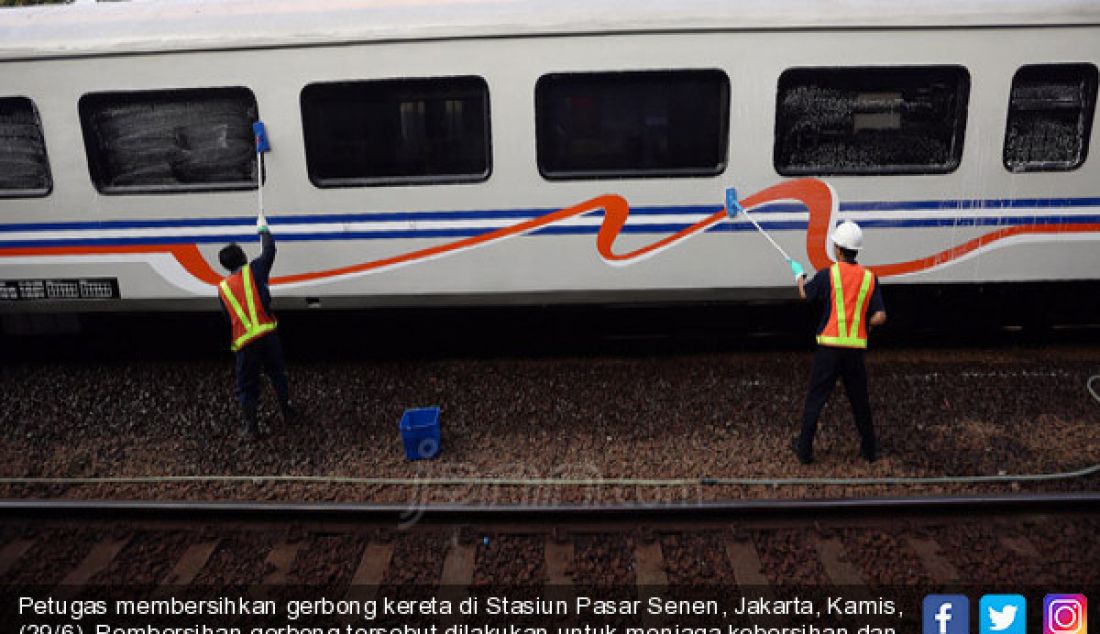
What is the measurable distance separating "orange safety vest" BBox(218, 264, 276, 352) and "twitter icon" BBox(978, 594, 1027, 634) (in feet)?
A: 15.7

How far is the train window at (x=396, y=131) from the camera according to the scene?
18.8 ft

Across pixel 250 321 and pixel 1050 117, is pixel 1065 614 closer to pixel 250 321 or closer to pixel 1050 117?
pixel 1050 117

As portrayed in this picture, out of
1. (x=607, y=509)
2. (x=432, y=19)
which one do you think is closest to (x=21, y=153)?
(x=432, y=19)

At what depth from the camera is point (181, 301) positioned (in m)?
6.24

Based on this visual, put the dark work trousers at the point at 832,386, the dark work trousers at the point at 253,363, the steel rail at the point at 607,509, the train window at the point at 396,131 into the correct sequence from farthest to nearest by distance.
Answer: the train window at the point at 396,131
the dark work trousers at the point at 253,363
the dark work trousers at the point at 832,386
the steel rail at the point at 607,509

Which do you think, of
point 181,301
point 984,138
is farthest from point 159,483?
point 984,138

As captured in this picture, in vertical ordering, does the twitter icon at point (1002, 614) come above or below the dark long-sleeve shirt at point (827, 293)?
below

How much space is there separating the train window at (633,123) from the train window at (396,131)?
59 centimetres

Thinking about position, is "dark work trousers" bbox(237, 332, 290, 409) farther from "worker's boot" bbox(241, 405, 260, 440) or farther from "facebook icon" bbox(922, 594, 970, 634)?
"facebook icon" bbox(922, 594, 970, 634)

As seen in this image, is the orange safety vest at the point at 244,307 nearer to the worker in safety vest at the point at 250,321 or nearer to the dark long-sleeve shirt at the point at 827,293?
the worker in safety vest at the point at 250,321

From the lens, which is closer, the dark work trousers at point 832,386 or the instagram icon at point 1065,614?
the instagram icon at point 1065,614

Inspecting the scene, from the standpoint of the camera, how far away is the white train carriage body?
217 inches

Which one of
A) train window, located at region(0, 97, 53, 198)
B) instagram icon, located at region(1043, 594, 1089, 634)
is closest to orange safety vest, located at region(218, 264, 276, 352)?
train window, located at region(0, 97, 53, 198)

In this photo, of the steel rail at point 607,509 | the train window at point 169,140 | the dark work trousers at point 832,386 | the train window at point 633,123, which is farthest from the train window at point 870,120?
the train window at point 169,140
